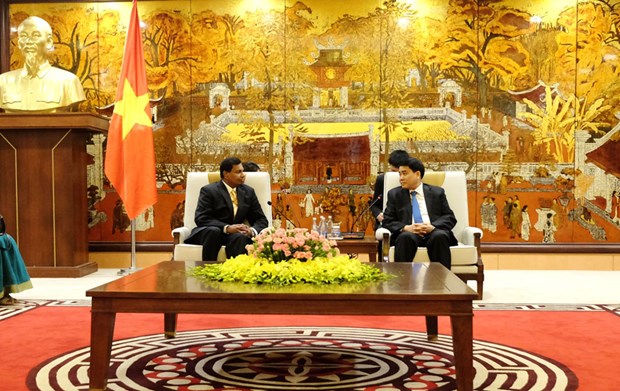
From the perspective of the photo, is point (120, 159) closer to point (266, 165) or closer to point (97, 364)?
point (266, 165)

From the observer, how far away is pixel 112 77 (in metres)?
8.57

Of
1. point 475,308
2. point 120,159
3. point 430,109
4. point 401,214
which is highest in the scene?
point 430,109

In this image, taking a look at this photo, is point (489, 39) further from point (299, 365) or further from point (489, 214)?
point (299, 365)

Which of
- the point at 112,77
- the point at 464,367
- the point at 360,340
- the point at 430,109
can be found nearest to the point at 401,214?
the point at 360,340

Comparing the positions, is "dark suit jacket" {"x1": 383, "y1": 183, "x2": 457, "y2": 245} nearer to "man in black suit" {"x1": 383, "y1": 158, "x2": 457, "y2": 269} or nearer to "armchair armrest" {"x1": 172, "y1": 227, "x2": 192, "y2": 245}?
"man in black suit" {"x1": 383, "y1": 158, "x2": 457, "y2": 269}

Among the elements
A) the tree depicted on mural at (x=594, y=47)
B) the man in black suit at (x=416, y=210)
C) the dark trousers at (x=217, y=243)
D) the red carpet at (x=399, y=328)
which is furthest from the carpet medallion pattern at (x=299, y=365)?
the tree depicted on mural at (x=594, y=47)

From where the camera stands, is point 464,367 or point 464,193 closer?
point 464,367

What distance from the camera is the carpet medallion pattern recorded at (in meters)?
3.22

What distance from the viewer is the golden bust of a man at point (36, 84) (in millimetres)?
7586

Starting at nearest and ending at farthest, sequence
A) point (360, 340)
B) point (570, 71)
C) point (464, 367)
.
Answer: point (464, 367) → point (360, 340) → point (570, 71)

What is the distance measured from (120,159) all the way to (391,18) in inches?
140

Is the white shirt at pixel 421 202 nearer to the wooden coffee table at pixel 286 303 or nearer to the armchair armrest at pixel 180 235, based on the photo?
the armchair armrest at pixel 180 235

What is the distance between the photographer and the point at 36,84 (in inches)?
301

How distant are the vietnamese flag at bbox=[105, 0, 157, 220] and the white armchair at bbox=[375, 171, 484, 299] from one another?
2624mm
